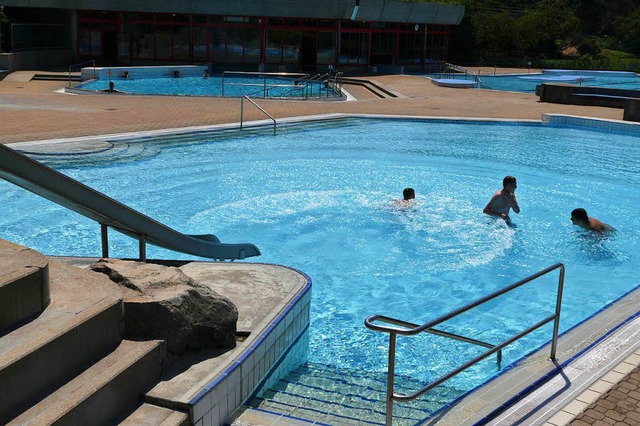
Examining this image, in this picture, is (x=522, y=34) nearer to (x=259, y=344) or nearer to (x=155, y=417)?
(x=259, y=344)

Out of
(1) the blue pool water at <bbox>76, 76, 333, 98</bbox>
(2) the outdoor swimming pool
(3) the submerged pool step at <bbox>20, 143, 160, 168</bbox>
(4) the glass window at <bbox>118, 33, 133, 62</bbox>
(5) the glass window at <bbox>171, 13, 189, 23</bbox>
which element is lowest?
(2) the outdoor swimming pool

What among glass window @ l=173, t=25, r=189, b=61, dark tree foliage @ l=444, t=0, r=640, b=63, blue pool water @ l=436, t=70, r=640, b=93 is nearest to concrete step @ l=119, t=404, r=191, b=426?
blue pool water @ l=436, t=70, r=640, b=93

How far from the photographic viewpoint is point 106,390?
391 centimetres

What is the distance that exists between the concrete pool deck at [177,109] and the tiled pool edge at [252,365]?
1053cm

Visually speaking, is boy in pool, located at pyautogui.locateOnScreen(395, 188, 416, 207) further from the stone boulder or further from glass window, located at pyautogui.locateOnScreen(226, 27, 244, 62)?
glass window, located at pyautogui.locateOnScreen(226, 27, 244, 62)

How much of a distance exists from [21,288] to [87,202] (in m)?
1.13

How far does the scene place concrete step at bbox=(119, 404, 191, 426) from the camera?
3.99 m

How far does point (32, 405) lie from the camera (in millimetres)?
3689

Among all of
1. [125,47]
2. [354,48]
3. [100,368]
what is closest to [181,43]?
[125,47]

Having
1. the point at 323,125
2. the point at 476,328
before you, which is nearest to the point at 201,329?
the point at 476,328

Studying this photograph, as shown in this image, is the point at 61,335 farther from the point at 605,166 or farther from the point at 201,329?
the point at 605,166

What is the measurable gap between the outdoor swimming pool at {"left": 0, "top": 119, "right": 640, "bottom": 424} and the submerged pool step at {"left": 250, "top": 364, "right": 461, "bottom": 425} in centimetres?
2

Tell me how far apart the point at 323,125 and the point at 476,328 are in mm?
12341

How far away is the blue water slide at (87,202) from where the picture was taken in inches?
180
